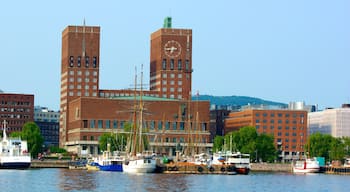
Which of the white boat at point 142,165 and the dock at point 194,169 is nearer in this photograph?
the white boat at point 142,165

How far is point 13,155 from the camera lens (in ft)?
631

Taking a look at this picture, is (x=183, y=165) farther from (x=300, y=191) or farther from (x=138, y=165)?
(x=300, y=191)

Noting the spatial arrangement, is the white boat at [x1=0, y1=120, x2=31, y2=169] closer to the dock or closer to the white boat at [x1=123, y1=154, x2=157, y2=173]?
the white boat at [x1=123, y1=154, x2=157, y2=173]

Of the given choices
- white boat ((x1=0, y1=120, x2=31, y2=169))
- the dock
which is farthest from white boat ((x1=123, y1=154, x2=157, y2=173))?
white boat ((x1=0, y1=120, x2=31, y2=169))

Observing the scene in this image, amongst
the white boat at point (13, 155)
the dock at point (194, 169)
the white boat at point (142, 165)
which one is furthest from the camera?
the white boat at point (13, 155)

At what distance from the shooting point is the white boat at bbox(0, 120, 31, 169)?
189125 mm

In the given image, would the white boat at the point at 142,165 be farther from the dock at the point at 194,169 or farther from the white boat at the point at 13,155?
the white boat at the point at 13,155

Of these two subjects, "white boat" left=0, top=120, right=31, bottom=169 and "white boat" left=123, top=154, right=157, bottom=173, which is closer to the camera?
"white boat" left=123, top=154, right=157, bottom=173

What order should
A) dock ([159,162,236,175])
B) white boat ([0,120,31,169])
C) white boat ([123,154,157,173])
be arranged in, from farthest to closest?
1. white boat ([0,120,31,169])
2. dock ([159,162,236,175])
3. white boat ([123,154,157,173])

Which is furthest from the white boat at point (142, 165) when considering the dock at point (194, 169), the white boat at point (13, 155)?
the white boat at point (13, 155)

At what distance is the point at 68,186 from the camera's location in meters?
123

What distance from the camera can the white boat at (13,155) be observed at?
620ft

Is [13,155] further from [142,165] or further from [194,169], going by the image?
[194,169]

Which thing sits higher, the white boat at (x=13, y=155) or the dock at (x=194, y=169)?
the white boat at (x=13, y=155)
